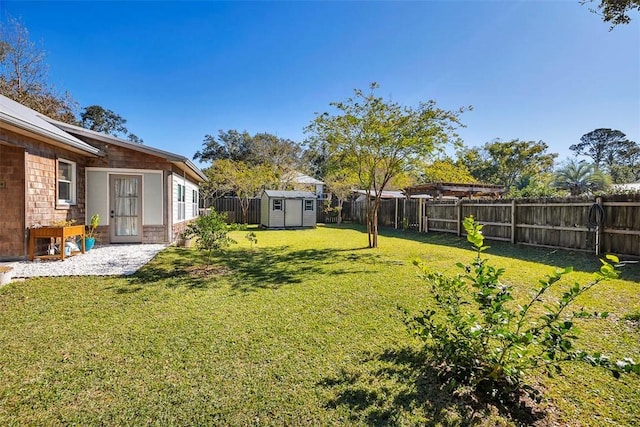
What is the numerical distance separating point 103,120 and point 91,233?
31.4 metres

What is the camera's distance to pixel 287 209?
16781 mm

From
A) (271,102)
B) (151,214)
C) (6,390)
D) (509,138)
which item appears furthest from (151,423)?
(509,138)

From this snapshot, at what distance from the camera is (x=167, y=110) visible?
17219mm

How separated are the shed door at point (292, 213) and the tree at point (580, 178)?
683 inches

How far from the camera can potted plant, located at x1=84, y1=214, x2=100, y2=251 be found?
25.2ft

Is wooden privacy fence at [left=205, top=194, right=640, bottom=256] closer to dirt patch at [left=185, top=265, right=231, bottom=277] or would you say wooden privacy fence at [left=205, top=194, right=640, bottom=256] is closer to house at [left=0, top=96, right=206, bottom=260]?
dirt patch at [left=185, top=265, right=231, bottom=277]

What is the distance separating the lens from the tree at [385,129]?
887 centimetres

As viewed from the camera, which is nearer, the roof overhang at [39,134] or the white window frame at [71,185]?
the roof overhang at [39,134]

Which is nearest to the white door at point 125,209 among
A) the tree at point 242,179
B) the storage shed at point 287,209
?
the storage shed at point 287,209

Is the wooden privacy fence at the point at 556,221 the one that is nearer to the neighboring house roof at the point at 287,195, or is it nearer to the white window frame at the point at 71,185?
the neighboring house roof at the point at 287,195

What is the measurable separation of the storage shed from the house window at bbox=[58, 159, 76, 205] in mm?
9226

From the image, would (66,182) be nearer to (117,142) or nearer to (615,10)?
(117,142)

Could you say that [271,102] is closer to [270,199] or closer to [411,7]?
[270,199]

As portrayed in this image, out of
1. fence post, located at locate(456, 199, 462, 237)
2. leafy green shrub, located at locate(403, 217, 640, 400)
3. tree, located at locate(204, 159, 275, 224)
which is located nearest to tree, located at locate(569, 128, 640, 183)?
fence post, located at locate(456, 199, 462, 237)
